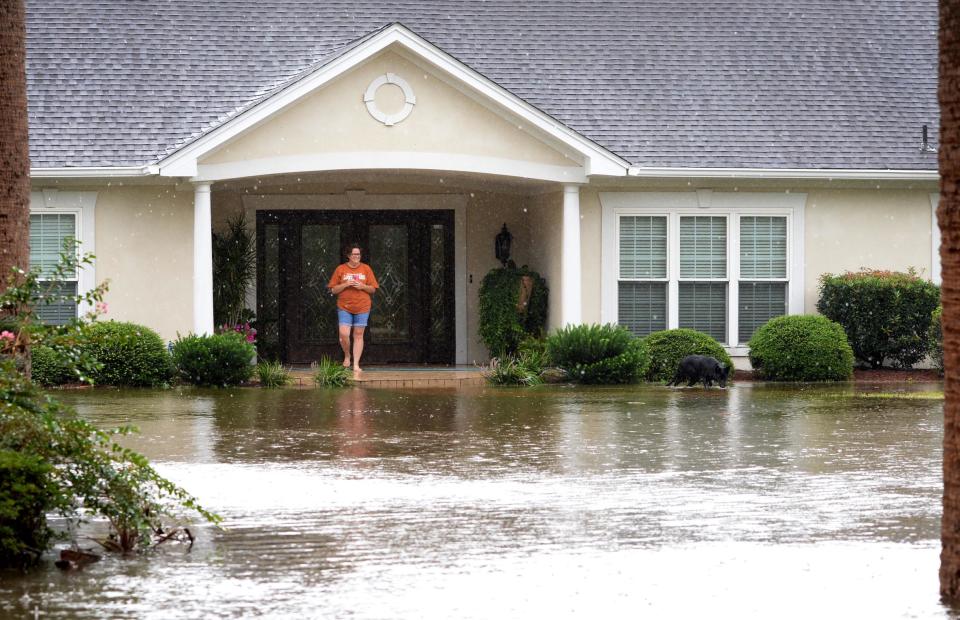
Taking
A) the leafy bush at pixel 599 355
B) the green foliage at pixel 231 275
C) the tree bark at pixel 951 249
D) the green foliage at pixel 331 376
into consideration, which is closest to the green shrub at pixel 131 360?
the green foliage at pixel 331 376

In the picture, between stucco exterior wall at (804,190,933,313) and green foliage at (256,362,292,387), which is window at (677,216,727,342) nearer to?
stucco exterior wall at (804,190,933,313)

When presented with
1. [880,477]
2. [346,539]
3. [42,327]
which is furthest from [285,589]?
[880,477]

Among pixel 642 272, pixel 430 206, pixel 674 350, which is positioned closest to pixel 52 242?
pixel 430 206

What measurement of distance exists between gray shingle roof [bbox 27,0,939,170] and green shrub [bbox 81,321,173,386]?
252 cm

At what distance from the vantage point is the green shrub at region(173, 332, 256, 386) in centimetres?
1816

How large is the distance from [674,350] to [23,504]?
13337 mm

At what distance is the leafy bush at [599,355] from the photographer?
61.8ft

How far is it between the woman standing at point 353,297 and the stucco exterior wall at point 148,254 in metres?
2.10

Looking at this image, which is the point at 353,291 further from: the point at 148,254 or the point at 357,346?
the point at 148,254

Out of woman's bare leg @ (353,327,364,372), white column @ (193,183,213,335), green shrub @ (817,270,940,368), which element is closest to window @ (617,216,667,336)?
green shrub @ (817,270,940,368)

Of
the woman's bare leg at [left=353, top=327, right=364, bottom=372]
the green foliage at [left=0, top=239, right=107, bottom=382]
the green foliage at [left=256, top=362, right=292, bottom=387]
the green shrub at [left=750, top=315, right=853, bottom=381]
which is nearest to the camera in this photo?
the green foliage at [left=0, top=239, right=107, bottom=382]

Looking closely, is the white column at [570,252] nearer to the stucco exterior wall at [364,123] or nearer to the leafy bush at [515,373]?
the leafy bush at [515,373]

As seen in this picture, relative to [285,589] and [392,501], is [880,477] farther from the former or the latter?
[285,589]

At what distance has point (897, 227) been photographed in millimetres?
21109
